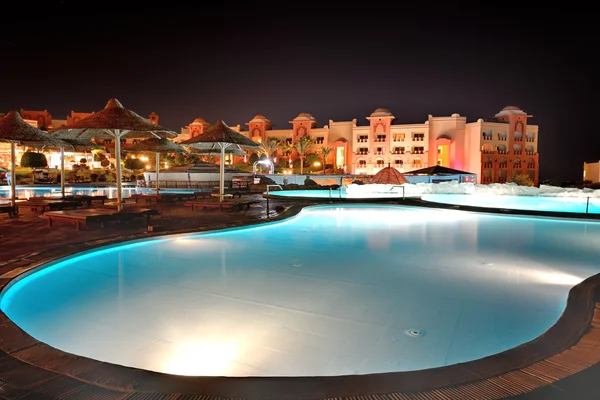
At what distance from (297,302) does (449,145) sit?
159ft

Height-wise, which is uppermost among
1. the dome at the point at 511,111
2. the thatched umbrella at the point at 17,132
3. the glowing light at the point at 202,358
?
the dome at the point at 511,111

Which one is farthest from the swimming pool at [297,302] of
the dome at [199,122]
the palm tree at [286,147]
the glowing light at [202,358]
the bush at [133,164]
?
the dome at [199,122]

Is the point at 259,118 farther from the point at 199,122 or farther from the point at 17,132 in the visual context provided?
the point at 17,132

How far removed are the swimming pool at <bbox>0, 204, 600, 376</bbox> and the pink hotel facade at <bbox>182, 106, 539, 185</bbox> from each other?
42.6 m

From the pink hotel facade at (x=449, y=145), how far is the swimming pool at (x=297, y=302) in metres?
42.6

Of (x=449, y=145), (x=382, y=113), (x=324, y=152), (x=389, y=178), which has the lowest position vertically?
(x=389, y=178)

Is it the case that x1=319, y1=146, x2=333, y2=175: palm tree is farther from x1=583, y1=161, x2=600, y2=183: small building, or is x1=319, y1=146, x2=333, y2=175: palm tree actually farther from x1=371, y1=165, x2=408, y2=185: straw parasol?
x1=371, y1=165, x2=408, y2=185: straw parasol

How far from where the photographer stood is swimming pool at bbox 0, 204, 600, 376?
278 cm

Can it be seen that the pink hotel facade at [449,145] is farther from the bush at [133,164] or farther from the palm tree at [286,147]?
the bush at [133,164]

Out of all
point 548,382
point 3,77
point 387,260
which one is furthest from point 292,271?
point 3,77

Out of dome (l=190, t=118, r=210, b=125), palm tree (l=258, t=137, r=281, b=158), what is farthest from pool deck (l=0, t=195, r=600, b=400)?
dome (l=190, t=118, r=210, b=125)

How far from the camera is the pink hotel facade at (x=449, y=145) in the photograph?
47.4 m

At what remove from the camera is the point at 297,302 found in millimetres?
3895

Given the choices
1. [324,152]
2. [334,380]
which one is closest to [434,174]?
[324,152]
